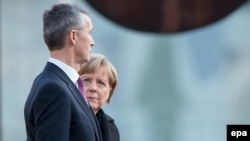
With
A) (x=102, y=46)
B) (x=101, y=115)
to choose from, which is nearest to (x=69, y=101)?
(x=101, y=115)

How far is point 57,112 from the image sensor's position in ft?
8.20

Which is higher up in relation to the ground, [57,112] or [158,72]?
[158,72]

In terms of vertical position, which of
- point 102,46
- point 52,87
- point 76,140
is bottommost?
point 76,140

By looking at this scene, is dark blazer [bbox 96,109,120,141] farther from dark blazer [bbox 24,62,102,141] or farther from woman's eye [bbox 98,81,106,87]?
dark blazer [bbox 24,62,102,141]

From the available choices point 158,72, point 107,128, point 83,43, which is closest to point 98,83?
point 107,128

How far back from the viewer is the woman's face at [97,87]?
10.9 ft

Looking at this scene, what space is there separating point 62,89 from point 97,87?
2.71 ft

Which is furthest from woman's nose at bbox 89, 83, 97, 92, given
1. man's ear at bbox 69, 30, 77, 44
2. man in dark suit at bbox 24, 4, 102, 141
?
man's ear at bbox 69, 30, 77, 44

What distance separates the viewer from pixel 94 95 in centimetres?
333

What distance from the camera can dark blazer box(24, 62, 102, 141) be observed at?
249 centimetres

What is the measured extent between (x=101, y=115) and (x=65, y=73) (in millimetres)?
708

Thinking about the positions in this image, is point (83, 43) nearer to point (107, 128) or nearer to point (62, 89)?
point (62, 89)

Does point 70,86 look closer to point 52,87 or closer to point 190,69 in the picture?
point 52,87

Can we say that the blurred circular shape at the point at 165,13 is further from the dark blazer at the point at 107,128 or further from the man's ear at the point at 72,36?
the man's ear at the point at 72,36
